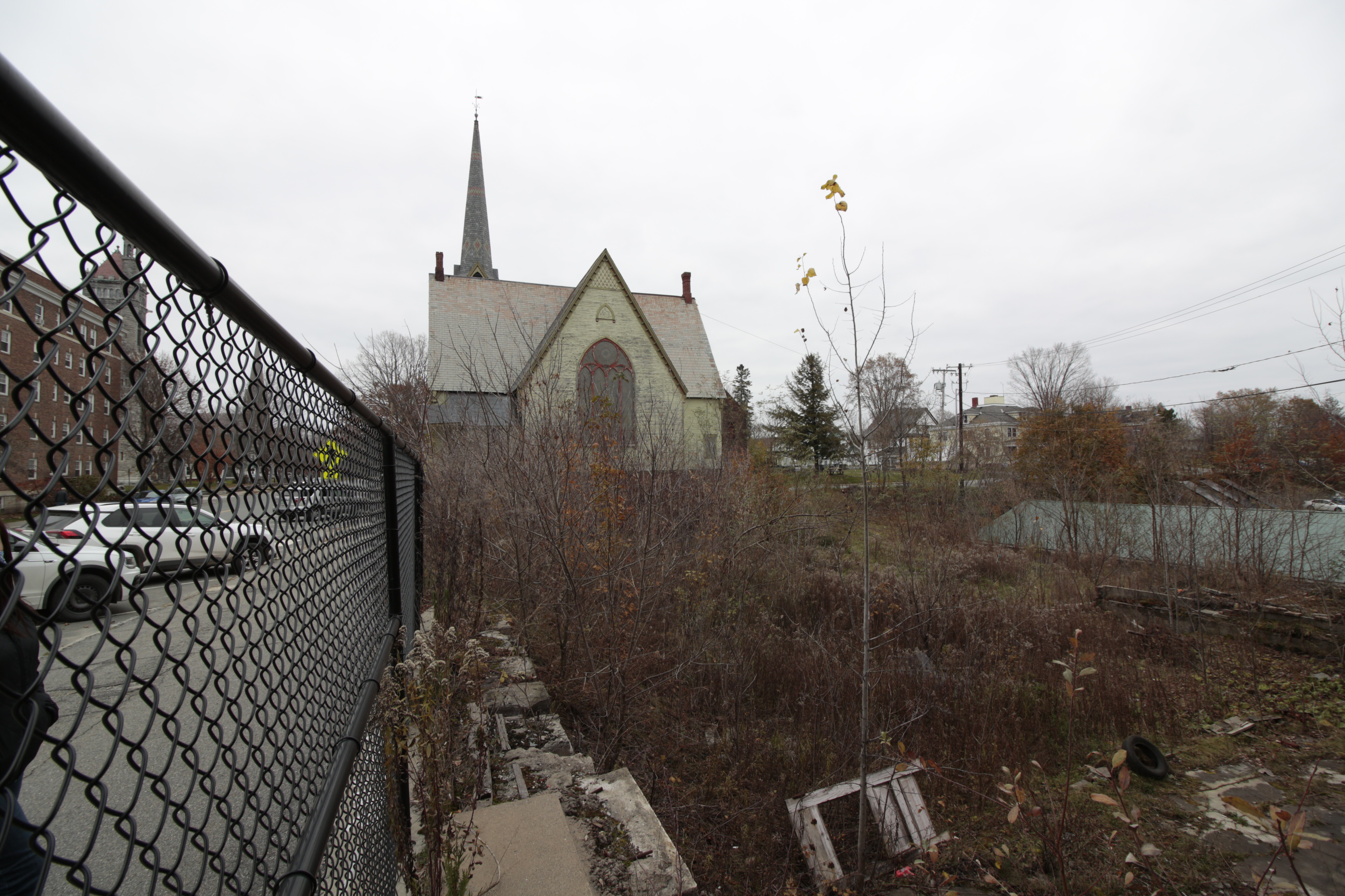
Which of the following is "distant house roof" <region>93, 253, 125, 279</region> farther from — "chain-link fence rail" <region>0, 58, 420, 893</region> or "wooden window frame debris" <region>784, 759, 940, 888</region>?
"wooden window frame debris" <region>784, 759, 940, 888</region>

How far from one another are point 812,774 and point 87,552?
6.81 metres

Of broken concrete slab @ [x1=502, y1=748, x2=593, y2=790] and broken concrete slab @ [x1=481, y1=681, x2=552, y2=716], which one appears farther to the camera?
broken concrete slab @ [x1=481, y1=681, x2=552, y2=716]

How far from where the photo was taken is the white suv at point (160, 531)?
0.79 metres

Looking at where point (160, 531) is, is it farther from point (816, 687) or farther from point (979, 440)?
point (979, 440)

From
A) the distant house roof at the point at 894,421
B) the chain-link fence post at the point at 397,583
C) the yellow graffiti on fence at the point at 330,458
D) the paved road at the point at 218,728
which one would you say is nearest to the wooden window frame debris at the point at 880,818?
the distant house roof at the point at 894,421

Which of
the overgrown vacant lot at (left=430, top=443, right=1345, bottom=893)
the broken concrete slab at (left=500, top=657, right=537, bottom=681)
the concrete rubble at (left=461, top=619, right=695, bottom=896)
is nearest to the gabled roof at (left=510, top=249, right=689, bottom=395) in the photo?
the overgrown vacant lot at (left=430, top=443, right=1345, bottom=893)

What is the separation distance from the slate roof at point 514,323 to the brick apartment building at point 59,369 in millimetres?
→ 18990

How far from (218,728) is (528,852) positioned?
7.82 feet

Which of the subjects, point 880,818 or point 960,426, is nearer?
point 880,818

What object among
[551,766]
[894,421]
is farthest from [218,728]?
[894,421]

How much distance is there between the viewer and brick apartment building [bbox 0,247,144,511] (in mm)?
654

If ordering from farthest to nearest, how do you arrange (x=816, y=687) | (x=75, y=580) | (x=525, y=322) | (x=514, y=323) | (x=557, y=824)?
(x=525, y=322), (x=514, y=323), (x=816, y=687), (x=557, y=824), (x=75, y=580)

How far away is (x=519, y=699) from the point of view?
4.98 meters

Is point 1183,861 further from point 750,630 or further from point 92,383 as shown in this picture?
point 92,383
